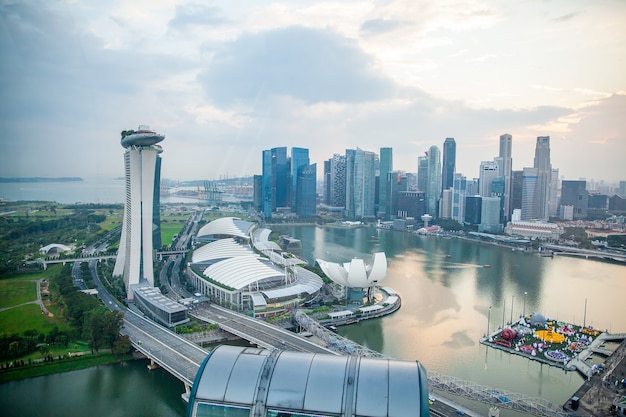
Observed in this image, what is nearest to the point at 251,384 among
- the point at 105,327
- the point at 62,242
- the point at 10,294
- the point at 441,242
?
the point at 105,327

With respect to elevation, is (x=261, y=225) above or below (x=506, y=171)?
below

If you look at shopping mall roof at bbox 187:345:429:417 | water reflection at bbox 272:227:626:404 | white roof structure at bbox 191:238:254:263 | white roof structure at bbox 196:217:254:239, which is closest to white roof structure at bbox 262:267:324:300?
water reflection at bbox 272:227:626:404

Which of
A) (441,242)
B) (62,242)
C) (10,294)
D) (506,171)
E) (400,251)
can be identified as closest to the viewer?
(10,294)

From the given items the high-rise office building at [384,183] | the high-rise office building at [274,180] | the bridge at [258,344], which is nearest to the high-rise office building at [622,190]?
the bridge at [258,344]

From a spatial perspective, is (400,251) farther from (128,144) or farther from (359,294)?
(128,144)

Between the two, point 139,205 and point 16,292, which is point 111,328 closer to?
point 16,292

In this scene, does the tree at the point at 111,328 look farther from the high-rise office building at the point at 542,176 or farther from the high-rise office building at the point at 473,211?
the high-rise office building at the point at 542,176

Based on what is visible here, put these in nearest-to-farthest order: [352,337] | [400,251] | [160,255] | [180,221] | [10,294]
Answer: [10,294] → [352,337] → [160,255] → [400,251] → [180,221]
